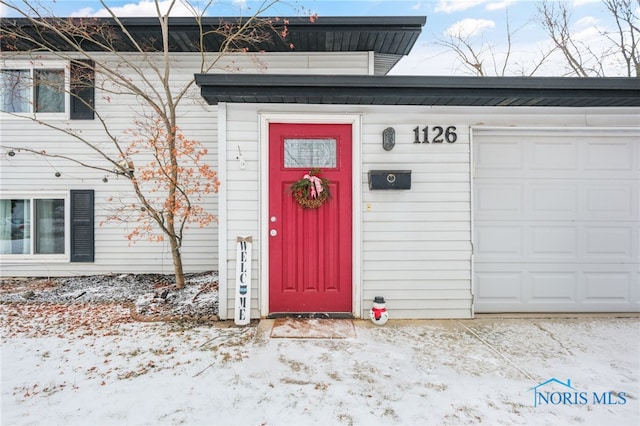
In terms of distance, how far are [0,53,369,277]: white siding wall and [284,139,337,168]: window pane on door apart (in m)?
2.25

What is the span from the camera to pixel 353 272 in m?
3.33

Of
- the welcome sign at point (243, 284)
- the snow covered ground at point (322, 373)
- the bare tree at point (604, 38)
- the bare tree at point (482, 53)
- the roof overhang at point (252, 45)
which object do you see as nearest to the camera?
the snow covered ground at point (322, 373)

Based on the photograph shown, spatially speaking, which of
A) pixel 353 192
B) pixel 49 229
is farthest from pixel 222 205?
pixel 49 229

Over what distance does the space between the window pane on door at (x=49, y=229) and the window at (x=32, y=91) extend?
1495mm

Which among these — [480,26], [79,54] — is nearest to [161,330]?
[79,54]

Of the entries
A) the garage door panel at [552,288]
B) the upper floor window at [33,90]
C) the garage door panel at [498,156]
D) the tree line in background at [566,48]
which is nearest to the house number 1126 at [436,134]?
the garage door panel at [498,156]

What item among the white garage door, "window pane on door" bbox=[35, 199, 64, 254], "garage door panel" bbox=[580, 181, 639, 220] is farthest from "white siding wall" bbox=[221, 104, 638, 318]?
"window pane on door" bbox=[35, 199, 64, 254]

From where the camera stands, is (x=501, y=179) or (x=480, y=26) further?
(x=480, y=26)

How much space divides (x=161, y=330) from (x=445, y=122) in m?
3.54

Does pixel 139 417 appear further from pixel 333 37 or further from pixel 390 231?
pixel 333 37

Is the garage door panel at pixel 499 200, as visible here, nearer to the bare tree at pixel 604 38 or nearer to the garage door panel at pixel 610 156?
the garage door panel at pixel 610 156

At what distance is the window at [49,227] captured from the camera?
4.98 metres

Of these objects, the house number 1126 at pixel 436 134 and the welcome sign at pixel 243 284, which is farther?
the house number 1126 at pixel 436 134

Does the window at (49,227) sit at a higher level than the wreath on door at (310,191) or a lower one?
lower
